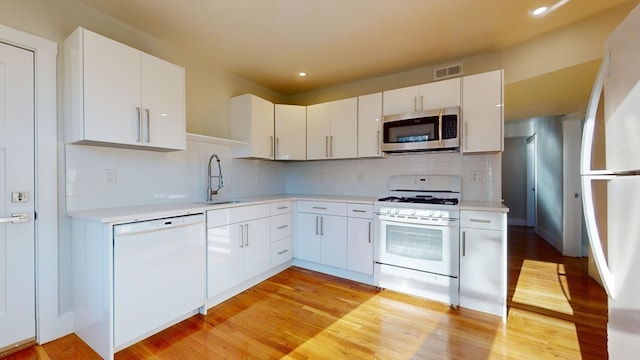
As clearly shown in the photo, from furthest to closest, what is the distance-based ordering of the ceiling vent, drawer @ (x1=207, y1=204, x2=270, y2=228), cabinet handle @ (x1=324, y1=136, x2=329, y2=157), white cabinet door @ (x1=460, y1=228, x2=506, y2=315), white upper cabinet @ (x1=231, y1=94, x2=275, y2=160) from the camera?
cabinet handle @ (x1=324, y1=136, x2=329, y2=157) < white upper cabinet @ (x1=231, y1=94, x2=275, y2=160) < the ceiling vent < drawer @ (x1=207, y1=204, x2=270, y2=228) < white cabinet door @ (x1=460, y1=228, x2=506, y2=315)

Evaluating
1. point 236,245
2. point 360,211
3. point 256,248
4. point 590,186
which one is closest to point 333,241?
point 360,211

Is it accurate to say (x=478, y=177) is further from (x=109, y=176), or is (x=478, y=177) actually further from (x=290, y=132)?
(x=109, y=176)

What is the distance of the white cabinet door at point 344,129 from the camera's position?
124 inches

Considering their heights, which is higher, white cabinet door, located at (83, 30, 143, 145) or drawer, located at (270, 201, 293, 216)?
white cabinet door, located at (83, 30, 143, 145)

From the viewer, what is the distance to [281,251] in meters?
3.10

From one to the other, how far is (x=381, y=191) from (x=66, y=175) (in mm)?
2979

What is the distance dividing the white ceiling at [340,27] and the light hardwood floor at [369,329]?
7.97 ft

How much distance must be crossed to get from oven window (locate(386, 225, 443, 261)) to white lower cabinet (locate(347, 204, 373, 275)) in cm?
21

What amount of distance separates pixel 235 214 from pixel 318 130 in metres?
1.55

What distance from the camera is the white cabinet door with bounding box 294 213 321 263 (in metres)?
3.14

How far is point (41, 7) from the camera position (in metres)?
1.80

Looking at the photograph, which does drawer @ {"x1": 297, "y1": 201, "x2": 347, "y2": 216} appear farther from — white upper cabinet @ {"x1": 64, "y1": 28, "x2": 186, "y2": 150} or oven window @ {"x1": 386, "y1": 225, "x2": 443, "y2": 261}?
white upper cabinet @ {"x1": 64, "y1": 28, "x2": 186, "y2": 150}

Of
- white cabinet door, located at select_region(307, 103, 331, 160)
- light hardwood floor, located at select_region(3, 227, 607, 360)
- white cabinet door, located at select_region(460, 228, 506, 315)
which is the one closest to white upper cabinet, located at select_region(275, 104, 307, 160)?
white cabinet door, located at select_region(307, 103, 331, 160)

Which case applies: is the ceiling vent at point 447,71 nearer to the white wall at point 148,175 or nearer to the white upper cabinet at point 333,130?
the white upper cabinet at point 333,130
